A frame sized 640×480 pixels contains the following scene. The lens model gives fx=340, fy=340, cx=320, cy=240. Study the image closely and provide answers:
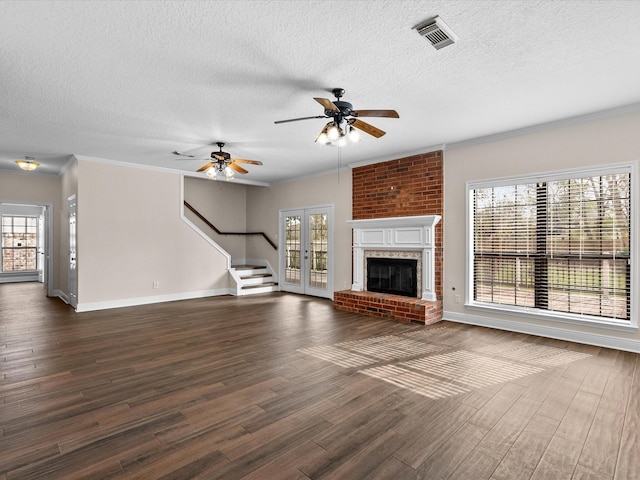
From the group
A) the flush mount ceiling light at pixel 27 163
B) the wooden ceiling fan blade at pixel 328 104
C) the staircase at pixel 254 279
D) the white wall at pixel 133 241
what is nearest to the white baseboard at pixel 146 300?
the white wall at pixel 133 241

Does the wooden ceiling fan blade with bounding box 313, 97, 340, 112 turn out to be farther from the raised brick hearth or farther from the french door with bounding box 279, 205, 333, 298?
the french door with bounding box 279, 205, 333, 298

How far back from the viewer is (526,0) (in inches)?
84.4

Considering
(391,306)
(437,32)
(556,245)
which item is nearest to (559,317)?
(556,245)

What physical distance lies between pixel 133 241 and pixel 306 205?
363 centimetres

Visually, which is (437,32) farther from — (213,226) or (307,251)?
(213,226)

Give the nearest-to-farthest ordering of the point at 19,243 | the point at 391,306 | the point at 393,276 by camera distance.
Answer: the point at 391,306 < the point at 393,276 < the point at 19,243

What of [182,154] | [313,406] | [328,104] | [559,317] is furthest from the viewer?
[182,154]

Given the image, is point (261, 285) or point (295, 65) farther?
point (261, 285)

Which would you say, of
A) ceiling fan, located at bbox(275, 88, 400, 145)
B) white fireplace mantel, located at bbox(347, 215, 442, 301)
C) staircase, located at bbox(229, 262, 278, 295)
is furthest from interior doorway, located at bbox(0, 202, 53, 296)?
ceiling fan, located at bbox(275, 88, 400, 145)

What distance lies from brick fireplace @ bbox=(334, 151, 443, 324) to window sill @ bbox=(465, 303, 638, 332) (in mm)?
758

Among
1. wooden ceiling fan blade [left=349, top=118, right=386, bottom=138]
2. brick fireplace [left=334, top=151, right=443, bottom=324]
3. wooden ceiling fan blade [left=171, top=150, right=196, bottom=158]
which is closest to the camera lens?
wooden ceiling fan blade [left=349, top=118, right=386, bottom=138]

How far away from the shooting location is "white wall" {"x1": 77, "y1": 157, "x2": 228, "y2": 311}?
A: 599 cm

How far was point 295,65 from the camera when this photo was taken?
290 centimetres

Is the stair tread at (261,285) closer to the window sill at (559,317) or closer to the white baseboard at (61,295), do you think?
the white baseboard at (61,295)
